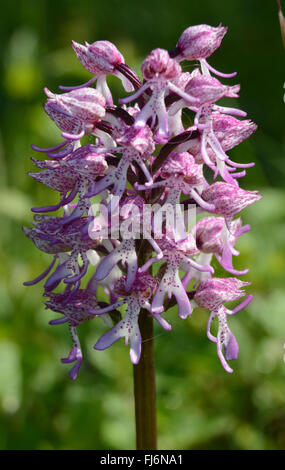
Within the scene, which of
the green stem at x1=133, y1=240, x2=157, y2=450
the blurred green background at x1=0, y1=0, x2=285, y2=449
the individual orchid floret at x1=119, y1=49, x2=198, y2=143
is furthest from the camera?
the blurred green background at x1=0, y1=0, x2=285, y2=449

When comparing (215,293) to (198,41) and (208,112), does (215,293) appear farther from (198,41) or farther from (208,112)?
(198,41)

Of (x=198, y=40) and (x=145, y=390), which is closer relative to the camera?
(x=198, y=40)

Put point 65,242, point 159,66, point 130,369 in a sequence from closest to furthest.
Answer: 1. point 159,66
2. point 65,242
3. point 130,369

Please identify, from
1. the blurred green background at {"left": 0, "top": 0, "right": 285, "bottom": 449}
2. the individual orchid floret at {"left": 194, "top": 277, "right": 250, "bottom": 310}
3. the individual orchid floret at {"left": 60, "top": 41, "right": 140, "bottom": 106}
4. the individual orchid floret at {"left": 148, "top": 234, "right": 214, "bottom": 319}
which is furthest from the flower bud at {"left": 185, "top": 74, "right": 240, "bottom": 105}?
the blurred green background at {"left": 0, "top": 0, "right": 285, "bottom": 449}

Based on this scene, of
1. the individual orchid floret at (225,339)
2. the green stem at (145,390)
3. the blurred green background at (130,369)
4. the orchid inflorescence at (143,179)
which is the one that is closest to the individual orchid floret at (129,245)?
the orchid inflorescence at (143,179)

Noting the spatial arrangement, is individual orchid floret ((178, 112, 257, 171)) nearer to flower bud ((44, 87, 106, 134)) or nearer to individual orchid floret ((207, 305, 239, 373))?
flower bud ((44, 87, 106, 134))

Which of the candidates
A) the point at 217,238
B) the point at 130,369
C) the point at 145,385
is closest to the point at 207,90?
the point at 217,238

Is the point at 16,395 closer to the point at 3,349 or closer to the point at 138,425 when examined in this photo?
the point at 3,349
